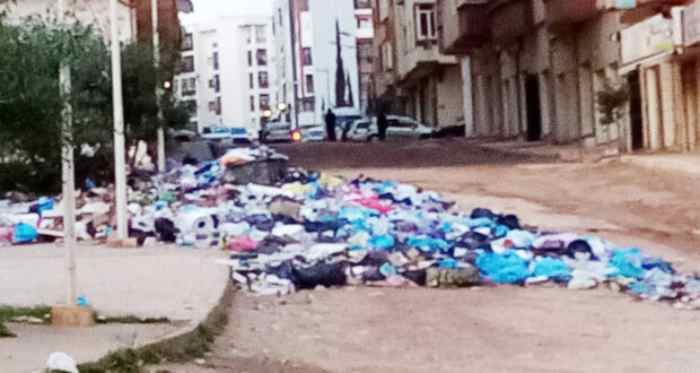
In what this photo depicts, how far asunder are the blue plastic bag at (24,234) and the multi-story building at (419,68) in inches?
2354

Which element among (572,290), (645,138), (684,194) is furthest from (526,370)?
(645,138)

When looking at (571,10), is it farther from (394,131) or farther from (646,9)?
(394,131)

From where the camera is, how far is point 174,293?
536 inches

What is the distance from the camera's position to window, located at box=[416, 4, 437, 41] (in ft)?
286

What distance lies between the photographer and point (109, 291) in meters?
13.9

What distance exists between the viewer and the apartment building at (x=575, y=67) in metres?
42.1

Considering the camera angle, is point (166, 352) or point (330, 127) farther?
point (330, 127)

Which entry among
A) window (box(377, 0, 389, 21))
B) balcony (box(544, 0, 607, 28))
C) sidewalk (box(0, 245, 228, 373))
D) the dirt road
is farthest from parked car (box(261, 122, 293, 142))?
sidewalk (box(0, 245, 228, 373))

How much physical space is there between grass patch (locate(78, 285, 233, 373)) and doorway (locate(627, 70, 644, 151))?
32543mm

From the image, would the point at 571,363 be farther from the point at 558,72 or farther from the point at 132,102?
the point at 558,72

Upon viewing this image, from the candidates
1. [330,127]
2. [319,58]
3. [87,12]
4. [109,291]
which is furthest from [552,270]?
[319,58]

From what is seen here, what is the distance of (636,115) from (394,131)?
35.7 metres

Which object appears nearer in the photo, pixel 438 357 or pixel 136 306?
pixel 438 357

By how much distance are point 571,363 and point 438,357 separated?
97 cm
